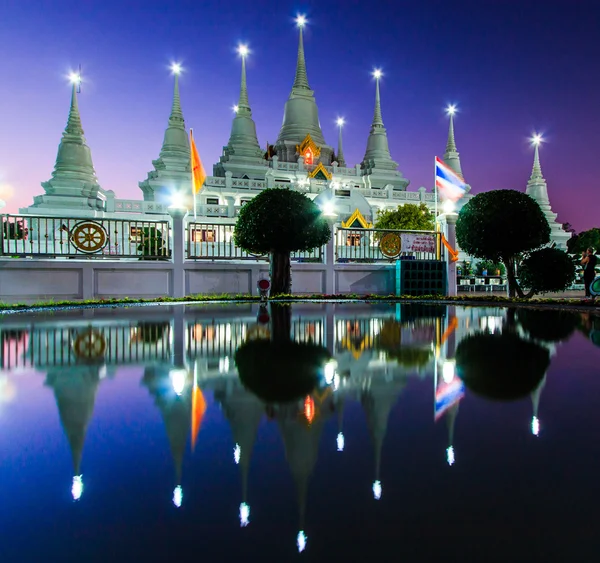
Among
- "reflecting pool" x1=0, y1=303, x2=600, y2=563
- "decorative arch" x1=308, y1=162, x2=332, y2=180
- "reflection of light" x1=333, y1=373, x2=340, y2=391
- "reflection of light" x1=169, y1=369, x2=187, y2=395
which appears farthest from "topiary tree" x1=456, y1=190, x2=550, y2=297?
"decorative arch" x1=308, y1=162, x2=332, y2=180

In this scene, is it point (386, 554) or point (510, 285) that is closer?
point (386, 554)

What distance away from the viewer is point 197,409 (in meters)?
2.37

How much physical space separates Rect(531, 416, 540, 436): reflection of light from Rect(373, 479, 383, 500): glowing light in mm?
956

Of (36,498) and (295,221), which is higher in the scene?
(295,221)

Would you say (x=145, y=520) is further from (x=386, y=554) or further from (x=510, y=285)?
(x=510, y=285)

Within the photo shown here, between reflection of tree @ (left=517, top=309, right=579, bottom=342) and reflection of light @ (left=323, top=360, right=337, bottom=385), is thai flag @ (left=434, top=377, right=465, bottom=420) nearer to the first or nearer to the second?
reflection of light @ (left=323, top=360, right=337, bottom=385)

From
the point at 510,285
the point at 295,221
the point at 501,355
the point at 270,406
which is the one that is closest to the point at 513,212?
the point at 510,285

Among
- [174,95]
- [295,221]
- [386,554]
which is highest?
[174,95]

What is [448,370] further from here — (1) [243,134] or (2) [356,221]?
(1) [243,134]

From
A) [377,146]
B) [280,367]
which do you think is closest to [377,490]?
[280,367]

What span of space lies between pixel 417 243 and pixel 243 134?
3427 centimetres

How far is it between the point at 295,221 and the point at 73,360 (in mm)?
8755

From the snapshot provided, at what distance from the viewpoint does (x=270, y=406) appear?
2.38 meters

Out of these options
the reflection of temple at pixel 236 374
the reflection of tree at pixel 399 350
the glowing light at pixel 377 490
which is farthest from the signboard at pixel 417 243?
the glowing light at pixel 377 490
